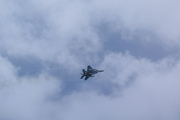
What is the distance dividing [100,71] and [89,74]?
8783 mm

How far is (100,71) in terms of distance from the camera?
177375 mm

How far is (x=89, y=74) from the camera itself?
568ft
